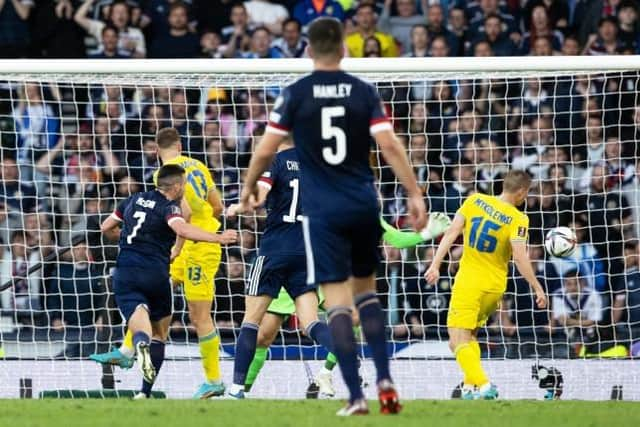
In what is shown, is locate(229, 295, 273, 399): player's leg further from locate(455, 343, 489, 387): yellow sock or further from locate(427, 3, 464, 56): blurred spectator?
locate(427, 3, 464, 56): blurred spectator

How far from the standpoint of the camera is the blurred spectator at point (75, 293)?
14203mm

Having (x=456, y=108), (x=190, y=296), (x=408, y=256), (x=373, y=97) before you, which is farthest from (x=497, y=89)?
(x=373, y=97)

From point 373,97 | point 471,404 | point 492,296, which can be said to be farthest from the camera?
point 492,296

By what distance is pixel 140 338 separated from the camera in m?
11.1

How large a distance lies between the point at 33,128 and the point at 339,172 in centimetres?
824

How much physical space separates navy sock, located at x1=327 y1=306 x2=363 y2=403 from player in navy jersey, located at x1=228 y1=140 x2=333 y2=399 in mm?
3147

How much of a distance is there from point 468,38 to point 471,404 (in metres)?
8.67

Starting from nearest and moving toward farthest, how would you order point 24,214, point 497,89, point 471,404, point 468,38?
1. point 471,404
2. point 24,214
3. point 497,89
4. point 468,38

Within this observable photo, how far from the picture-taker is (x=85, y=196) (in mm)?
14977

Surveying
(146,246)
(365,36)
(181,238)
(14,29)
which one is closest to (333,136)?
(146,246)

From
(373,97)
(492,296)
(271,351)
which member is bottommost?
(271,351)

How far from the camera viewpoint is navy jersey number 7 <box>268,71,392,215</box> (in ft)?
26.5

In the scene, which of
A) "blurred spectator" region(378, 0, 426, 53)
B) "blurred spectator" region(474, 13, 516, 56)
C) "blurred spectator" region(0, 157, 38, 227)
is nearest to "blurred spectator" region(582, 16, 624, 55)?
"blurred spectator" region(474, 13, 516, 56)

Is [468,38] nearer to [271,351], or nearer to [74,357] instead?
[271,351]
